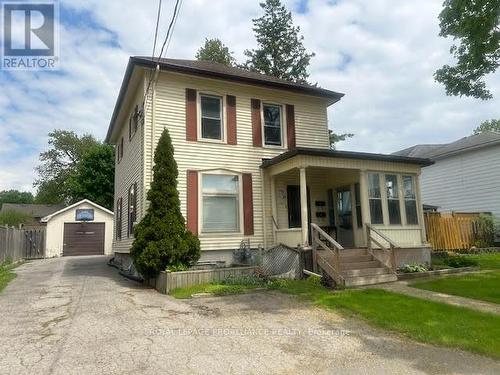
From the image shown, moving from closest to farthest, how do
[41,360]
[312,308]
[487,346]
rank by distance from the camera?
1. [41,360]
2. [487,346]
3. [312,308]

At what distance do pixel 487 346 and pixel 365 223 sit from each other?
6432 mm

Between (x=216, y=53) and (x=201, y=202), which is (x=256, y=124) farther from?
(x=216, y=53)

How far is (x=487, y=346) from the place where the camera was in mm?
5160

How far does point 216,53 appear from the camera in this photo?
31.6 m

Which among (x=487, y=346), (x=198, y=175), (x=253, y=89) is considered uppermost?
(x=253, y=89)

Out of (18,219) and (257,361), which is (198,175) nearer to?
(257,361)

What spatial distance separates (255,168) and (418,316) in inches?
292

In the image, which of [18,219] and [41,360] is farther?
[18,219]

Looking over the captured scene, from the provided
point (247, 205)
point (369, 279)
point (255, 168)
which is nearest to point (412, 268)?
point (369, 279)

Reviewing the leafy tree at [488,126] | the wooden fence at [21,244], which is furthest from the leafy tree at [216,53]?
the leafy tree at [488,126]

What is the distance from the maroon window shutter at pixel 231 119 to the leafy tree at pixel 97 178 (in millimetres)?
28459

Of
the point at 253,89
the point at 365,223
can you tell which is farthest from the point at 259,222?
the point at 253,89

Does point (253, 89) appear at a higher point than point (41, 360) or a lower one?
higher

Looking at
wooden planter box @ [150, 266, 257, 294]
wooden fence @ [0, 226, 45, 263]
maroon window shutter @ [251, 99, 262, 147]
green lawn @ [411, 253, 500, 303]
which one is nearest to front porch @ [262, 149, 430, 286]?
maroon window shutter @ [251, 99, 262, 147]
